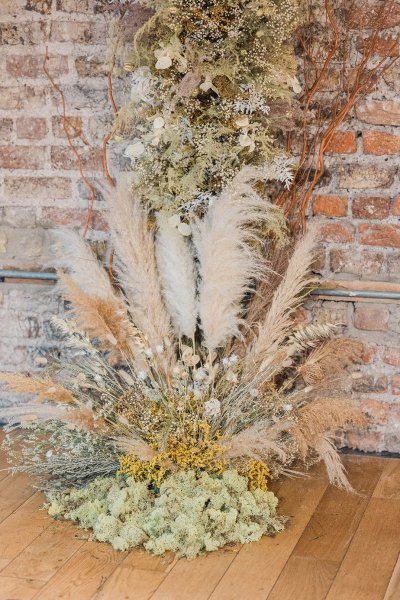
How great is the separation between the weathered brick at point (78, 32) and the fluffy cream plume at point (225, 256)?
79 cm

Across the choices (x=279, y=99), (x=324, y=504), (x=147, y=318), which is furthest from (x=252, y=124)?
(x=324, y=504)

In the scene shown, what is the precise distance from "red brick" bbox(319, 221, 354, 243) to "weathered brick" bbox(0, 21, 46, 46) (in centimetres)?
120

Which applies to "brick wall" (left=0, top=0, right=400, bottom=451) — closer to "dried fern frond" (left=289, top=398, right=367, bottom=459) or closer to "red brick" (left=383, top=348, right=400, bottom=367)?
"red brick" (left=383, top=348, right=400, bottom=367)

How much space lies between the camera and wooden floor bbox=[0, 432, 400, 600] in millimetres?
2188

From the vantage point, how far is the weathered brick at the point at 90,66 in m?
3.04

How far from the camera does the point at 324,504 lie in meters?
2.68

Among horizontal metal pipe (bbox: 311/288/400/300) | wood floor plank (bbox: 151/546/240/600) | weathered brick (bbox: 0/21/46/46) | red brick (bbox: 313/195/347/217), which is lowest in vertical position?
wood floor plank (bbox: 151/546/240/600)

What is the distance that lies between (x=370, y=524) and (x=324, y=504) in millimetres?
184

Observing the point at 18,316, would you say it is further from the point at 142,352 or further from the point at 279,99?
the point at 279,99

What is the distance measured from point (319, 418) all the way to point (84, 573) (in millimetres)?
854

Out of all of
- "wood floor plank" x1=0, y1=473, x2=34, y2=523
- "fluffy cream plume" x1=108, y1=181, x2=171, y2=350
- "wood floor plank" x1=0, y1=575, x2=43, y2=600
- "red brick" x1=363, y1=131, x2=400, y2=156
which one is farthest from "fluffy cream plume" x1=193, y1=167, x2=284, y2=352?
"wood floor plank" x1=0, y1=575, x2=43, y2=600

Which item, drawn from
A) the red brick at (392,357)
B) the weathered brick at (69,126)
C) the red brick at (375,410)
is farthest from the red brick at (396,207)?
the weathered brick at (69,126)

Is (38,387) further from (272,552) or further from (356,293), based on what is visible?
(356,293)

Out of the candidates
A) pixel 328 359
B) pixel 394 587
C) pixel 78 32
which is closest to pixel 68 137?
pixel 78 32
